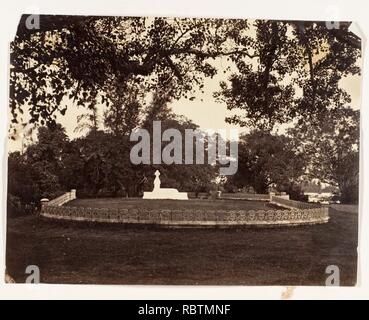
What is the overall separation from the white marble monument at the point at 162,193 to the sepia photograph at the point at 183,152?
18 mm

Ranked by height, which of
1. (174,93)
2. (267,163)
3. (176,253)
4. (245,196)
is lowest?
(176,253)

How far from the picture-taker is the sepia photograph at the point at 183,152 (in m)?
8.93

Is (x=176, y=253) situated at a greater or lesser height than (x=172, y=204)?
lesser

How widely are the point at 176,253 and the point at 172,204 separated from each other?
79cm

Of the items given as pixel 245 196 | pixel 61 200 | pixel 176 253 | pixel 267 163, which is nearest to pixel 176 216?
pixel 176 253

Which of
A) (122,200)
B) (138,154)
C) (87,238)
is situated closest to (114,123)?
(138,154)

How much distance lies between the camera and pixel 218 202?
9297mm

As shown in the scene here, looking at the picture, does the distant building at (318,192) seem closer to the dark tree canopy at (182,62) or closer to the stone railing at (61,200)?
the dark tree canopy at (182,62)

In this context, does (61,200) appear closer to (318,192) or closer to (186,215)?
(186,215)

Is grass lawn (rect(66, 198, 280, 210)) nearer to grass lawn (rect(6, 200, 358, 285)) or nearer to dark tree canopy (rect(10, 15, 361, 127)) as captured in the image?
grass lawn (rect(6, 200, 358, 285))

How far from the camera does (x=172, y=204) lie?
9164mm

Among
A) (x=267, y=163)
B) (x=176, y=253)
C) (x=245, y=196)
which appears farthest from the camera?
(x=267, y=163)

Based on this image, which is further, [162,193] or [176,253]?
[162,193]

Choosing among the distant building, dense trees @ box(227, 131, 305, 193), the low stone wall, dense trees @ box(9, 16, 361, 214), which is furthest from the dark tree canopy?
the low stone wall
